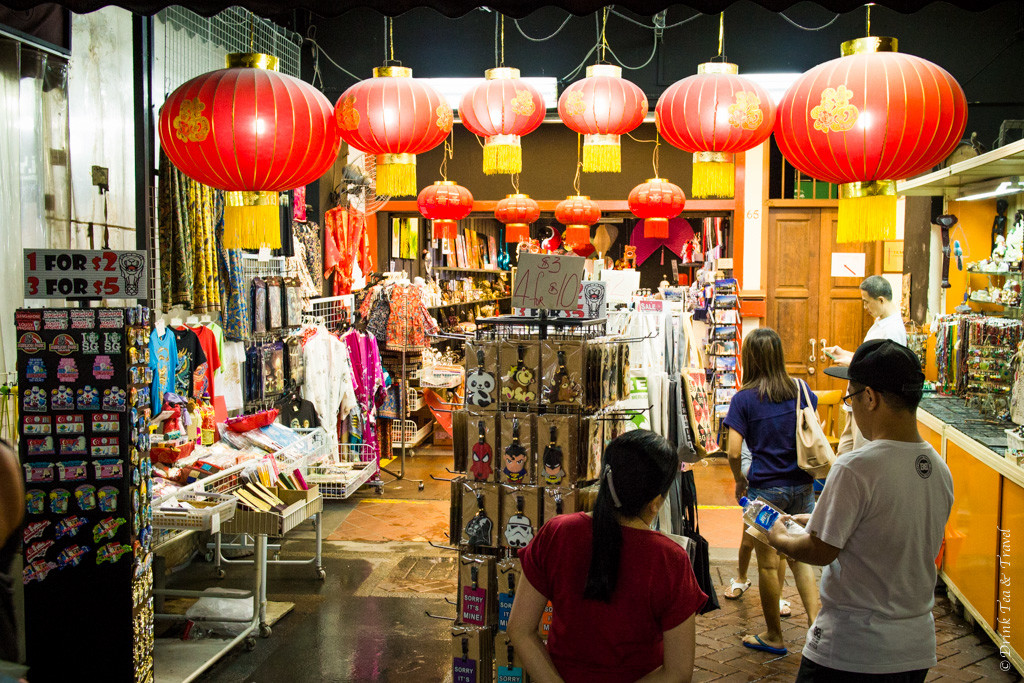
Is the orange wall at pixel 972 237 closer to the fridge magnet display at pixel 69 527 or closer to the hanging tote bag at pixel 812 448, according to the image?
Result: the hanging tote bag at pixel 812 448

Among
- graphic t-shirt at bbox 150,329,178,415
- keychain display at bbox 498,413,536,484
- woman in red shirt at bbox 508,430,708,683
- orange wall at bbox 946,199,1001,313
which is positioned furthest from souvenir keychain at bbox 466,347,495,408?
orange wall at bbox 946,199,1001,313

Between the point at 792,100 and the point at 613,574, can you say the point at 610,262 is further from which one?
the point at 613,574

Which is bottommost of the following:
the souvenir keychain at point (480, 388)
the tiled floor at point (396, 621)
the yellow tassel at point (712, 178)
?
→ the tiled floor at point (396, 621)

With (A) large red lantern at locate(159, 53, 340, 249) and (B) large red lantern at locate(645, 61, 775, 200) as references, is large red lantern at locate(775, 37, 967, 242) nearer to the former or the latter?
(B) large red lantern at locate(645, 61, 775, 200)

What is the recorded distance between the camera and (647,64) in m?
9.19

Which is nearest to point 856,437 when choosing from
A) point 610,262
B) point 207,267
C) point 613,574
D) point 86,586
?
point 613,574

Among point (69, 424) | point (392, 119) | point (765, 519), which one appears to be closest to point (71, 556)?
point (69, 424)

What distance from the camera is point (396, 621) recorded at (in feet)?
16.6

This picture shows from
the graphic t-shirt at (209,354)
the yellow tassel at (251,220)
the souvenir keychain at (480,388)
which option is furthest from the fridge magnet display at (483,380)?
the graphic t-shirt at (209,354)

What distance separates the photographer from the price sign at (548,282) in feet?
11.6

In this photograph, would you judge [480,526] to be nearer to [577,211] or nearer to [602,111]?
[602,111]

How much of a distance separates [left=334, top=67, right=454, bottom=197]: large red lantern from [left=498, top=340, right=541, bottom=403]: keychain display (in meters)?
1.56

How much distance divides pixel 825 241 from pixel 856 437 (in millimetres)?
5662

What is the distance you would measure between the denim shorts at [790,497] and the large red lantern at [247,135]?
274 cm
